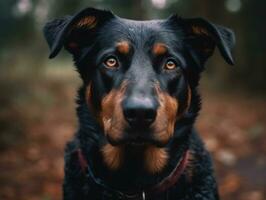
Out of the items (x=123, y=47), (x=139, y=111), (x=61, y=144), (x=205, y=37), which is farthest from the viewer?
(x=61, y=144)

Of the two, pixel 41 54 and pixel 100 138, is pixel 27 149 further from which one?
pixel 41 54

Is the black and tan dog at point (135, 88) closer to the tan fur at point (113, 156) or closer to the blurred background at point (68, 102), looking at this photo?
the tan fur at point (113, 156)

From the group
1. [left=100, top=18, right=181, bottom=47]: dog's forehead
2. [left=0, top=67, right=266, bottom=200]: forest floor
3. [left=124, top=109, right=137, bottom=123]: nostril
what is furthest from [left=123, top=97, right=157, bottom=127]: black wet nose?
[left=0, top=67, right=266, bottom=200]: forest floor

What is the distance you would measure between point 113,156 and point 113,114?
62cm

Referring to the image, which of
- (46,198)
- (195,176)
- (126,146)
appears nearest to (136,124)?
(126,146)

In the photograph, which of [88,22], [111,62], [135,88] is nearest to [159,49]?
[111,62]

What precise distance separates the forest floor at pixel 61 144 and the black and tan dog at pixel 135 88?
2.16 meters

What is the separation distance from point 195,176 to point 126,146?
694 mm

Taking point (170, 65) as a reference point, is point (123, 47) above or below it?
above

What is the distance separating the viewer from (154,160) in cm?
454

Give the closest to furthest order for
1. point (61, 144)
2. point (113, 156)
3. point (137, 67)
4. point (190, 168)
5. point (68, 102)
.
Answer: point (137, 67), point (113, 156), point (190, 168), point (61, 144), point (68, 102)

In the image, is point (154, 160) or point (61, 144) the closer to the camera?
point (154, 160)

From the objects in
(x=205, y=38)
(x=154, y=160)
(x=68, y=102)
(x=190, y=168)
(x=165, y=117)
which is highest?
(x=205, y=38)

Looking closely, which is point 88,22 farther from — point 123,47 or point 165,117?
point 165,117
